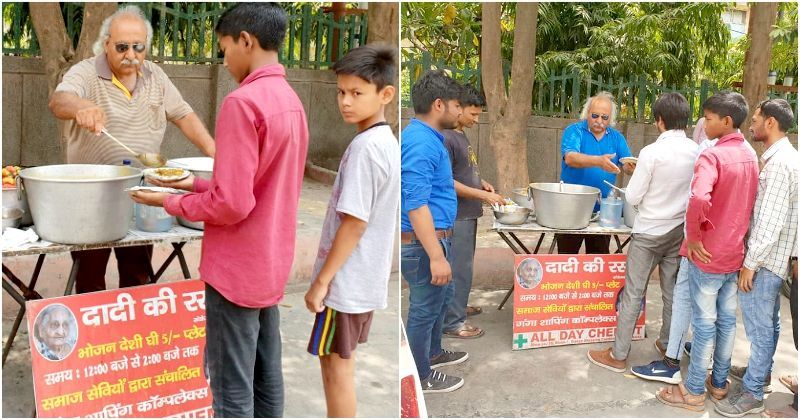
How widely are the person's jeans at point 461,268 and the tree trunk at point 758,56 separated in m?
3.20

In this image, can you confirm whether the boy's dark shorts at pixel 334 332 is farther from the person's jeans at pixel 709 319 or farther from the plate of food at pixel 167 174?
the person's jeans at pixel 709 319

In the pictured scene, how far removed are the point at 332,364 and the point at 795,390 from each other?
2.64 m

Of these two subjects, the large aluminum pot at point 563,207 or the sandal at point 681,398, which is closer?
the sandal at point 681,398

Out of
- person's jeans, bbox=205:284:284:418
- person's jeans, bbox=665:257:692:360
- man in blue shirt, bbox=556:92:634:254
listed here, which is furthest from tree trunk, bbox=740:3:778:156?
person's jeans, bbox=205:284:284:418

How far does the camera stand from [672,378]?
4.00m

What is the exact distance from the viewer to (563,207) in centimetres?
425

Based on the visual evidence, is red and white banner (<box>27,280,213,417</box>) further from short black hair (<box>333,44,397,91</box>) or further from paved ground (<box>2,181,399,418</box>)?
short black hair (<box>333,44,397,91</box>)

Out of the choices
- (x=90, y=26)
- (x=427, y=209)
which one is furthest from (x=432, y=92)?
(x=90, y=26)

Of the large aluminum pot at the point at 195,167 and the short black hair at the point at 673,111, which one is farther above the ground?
the short black hair at the point at 673,111

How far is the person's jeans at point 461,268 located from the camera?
4340 mm

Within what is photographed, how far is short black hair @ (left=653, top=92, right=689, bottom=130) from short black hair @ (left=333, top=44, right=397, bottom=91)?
1999mm

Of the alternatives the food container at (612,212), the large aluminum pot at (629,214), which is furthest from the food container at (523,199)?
the large aluminum pot at (629,214)

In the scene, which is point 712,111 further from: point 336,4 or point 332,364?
point 336,4

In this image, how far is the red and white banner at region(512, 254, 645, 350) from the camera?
4.39m
